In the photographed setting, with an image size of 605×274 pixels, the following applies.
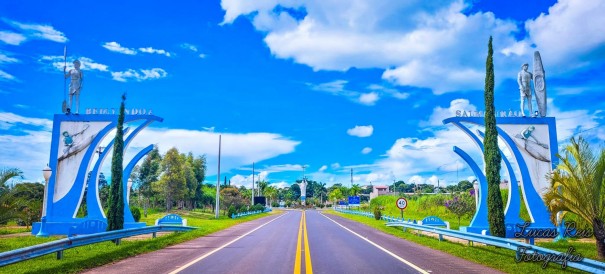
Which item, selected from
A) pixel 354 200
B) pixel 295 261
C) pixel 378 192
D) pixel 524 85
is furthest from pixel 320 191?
pixel 295 261

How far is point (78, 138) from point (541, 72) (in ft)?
99.0

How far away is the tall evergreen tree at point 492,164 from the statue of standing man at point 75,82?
24948 millimetres

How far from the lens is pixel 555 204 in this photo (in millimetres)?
14688

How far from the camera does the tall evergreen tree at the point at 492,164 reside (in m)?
17.7

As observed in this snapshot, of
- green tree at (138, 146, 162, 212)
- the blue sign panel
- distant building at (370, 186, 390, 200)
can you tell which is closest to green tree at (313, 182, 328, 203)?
distant building at (370, 186, 390, 200)

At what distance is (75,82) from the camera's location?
29281mm

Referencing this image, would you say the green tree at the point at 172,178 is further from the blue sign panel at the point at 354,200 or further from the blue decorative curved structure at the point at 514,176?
the blue decorative curved structure at the point at 514,176

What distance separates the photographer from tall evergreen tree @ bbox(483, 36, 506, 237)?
17.7 m

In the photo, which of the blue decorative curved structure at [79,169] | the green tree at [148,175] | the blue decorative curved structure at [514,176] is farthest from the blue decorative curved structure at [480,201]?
the green tree at [148,175]

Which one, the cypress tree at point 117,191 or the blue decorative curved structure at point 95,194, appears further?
the blue decorative curved structure at point 95,194

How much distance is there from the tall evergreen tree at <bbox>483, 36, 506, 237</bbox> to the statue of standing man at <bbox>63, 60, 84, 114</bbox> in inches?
982

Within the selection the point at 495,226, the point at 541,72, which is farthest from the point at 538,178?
the point at 495,226

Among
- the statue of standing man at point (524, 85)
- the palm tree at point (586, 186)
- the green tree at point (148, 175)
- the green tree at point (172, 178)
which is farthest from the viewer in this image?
the green tree at point (148, 175)

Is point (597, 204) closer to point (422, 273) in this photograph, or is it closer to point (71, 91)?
point (422, 273)
